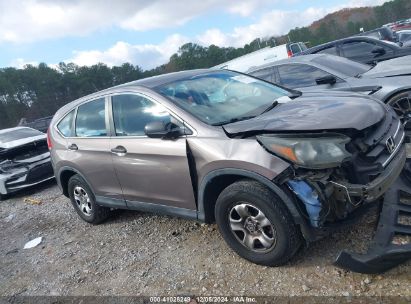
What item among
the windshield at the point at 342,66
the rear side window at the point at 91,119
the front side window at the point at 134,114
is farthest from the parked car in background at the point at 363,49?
the front side window at the point at 134,114

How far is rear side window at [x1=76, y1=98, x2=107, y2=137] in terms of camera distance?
15.6ft

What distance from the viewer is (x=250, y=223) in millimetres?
3398

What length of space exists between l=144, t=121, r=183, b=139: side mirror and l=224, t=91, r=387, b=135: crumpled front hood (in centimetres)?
50

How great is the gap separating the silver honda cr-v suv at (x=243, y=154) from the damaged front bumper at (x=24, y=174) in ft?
13.8

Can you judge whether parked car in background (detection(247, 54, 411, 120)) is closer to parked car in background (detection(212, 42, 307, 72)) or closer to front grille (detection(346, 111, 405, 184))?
front grille (detection(346, 111, 405, 184))

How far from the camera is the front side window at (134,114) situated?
402 centimetres

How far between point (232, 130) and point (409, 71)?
3.91 metres

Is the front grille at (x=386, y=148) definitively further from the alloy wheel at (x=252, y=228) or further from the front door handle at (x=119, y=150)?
the front door handle at (x=119, y=150)

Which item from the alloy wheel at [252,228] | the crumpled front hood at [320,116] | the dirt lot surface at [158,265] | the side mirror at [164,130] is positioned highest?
the side mirror at [164,130]

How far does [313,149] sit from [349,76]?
4031mm

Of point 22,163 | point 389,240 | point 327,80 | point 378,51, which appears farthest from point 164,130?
point 378,51

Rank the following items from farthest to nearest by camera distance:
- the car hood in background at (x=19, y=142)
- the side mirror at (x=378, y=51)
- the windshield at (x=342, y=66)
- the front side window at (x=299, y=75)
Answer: the side mirror at (x=378, y=51)
the car hood in background at (x=19, y=142)
the front side window at (x=299, y=75)
the windshield at (x=342, y=66)

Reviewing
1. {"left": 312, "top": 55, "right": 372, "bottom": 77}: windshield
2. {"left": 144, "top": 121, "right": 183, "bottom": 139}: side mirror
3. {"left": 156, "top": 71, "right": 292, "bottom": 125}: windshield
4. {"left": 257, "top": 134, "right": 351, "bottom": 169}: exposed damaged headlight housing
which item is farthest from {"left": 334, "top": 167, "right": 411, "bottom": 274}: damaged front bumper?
{"left": 312, "top": 55, "right": 372, "bottom": 77}: windshield

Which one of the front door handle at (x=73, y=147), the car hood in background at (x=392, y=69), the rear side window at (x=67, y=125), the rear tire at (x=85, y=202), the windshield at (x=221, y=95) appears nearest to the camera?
the windshield at (x=221, y=95)
